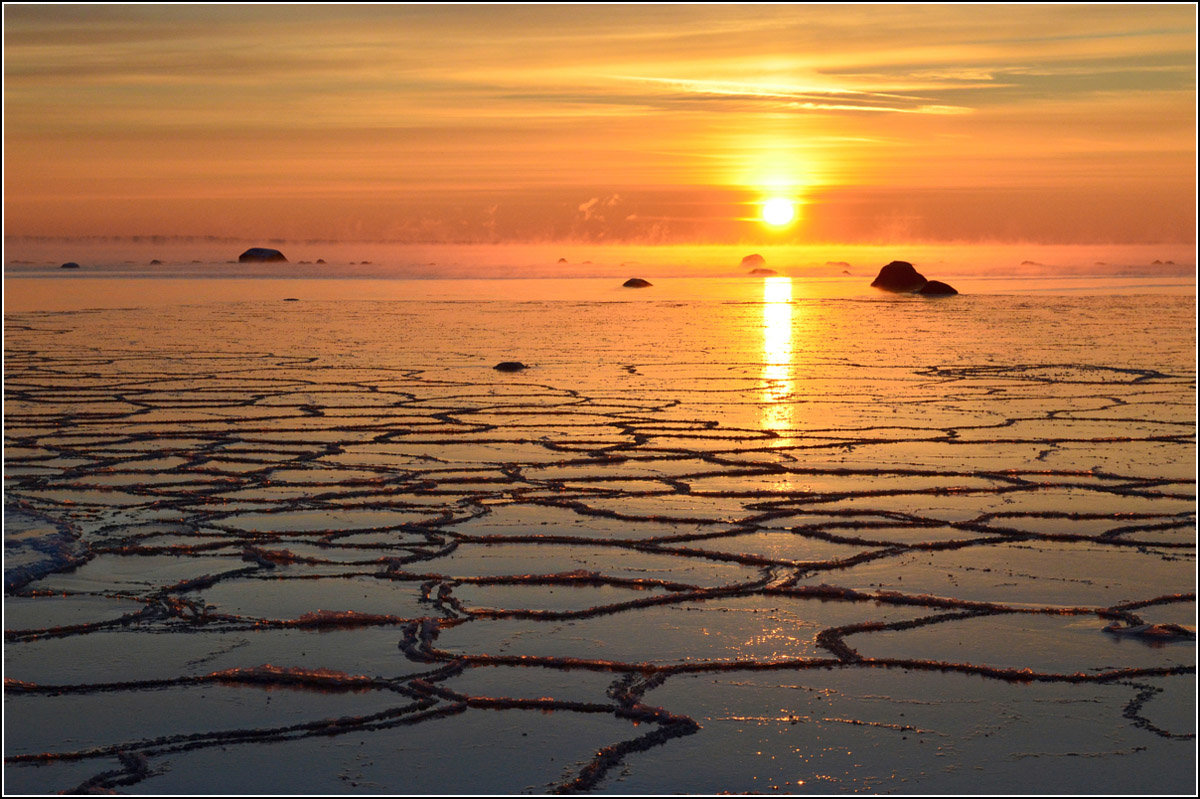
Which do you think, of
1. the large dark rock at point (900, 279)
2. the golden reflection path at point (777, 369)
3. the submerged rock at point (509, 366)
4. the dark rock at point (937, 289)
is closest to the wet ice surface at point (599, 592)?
the golden reflection path at point (777, 369)

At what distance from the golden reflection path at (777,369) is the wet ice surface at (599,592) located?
0.57ft

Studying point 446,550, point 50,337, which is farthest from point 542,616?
point 50,337

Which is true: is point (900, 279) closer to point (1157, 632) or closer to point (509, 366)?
point (509, 366)

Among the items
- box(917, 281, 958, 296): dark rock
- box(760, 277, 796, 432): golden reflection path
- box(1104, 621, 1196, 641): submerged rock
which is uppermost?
box(917, 281, 958, 296): dark rock

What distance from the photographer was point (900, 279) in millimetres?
39375

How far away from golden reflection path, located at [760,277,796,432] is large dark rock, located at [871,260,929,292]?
32.3 feet

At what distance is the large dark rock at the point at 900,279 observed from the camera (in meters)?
39.1

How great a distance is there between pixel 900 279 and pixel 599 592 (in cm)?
3537

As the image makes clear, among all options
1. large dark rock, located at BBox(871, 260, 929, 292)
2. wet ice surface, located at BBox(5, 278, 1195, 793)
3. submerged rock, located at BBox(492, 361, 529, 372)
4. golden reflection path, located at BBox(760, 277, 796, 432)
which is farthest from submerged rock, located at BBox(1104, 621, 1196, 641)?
large dark rock, located at BBox(871, 260, 929, 292)

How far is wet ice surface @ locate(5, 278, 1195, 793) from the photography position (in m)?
3.89

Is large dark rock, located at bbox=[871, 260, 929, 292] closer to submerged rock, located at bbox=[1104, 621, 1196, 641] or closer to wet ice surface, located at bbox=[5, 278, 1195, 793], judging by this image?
wet ice surface, located at bbox=[5, 278, 1195, 793]

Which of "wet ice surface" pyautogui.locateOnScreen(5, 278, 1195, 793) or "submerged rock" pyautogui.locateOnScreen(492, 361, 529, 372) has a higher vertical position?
"submerged rock" pyautogui.locateOnScreen(492, 361, 529, 372)

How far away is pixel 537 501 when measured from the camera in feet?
23.8

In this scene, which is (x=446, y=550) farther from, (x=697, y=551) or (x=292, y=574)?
(x=697, y=551)
